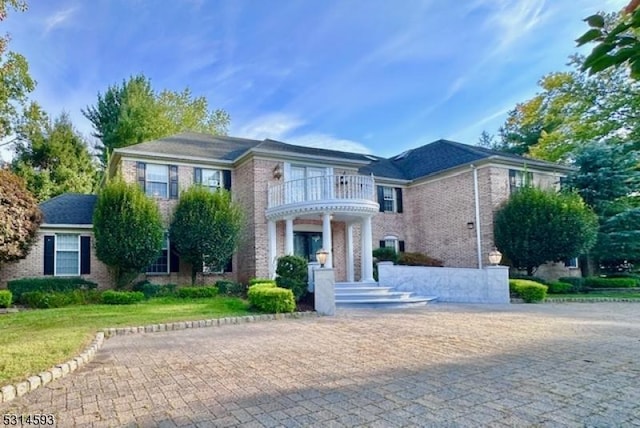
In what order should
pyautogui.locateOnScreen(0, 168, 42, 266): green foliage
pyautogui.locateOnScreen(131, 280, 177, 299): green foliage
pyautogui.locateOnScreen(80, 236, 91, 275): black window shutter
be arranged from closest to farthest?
pyautogui.locateOnScreen(0, 168, 42, 266): green foliage < pyautogui.locateOnScreen(131, 280, 177, 299): green foliage < pyautogui.locateOnScreen(80, 236, 91, 275): black window shutter

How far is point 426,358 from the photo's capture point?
5742 mm

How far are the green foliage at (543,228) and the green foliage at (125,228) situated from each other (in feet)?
44.6

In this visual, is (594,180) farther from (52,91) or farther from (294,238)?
(52,91)

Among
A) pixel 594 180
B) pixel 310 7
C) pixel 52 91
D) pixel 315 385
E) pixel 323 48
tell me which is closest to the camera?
pixel 315 385

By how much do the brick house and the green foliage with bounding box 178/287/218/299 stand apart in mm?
1986

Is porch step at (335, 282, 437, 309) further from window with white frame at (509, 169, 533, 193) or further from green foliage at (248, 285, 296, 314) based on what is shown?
window with white frame at (509, 169, 533, 193)

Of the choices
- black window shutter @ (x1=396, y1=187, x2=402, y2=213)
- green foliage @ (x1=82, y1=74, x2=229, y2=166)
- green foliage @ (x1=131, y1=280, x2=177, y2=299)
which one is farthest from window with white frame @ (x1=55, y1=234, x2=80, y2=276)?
green foliage @ (x1=82, y1=74, x2=229, y2=166)


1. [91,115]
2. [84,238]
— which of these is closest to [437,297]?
[84,238]

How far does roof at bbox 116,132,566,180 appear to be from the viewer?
634 inches

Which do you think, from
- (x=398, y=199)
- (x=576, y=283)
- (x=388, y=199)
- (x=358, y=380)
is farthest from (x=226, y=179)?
(x=576, y=283)

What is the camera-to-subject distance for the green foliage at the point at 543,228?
52.9ft

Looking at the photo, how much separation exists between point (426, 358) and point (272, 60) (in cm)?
1494

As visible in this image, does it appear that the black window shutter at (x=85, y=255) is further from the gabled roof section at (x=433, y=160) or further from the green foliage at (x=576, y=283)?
the green foliage at (x=576, y=283)

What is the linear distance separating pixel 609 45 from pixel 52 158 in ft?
98.6
